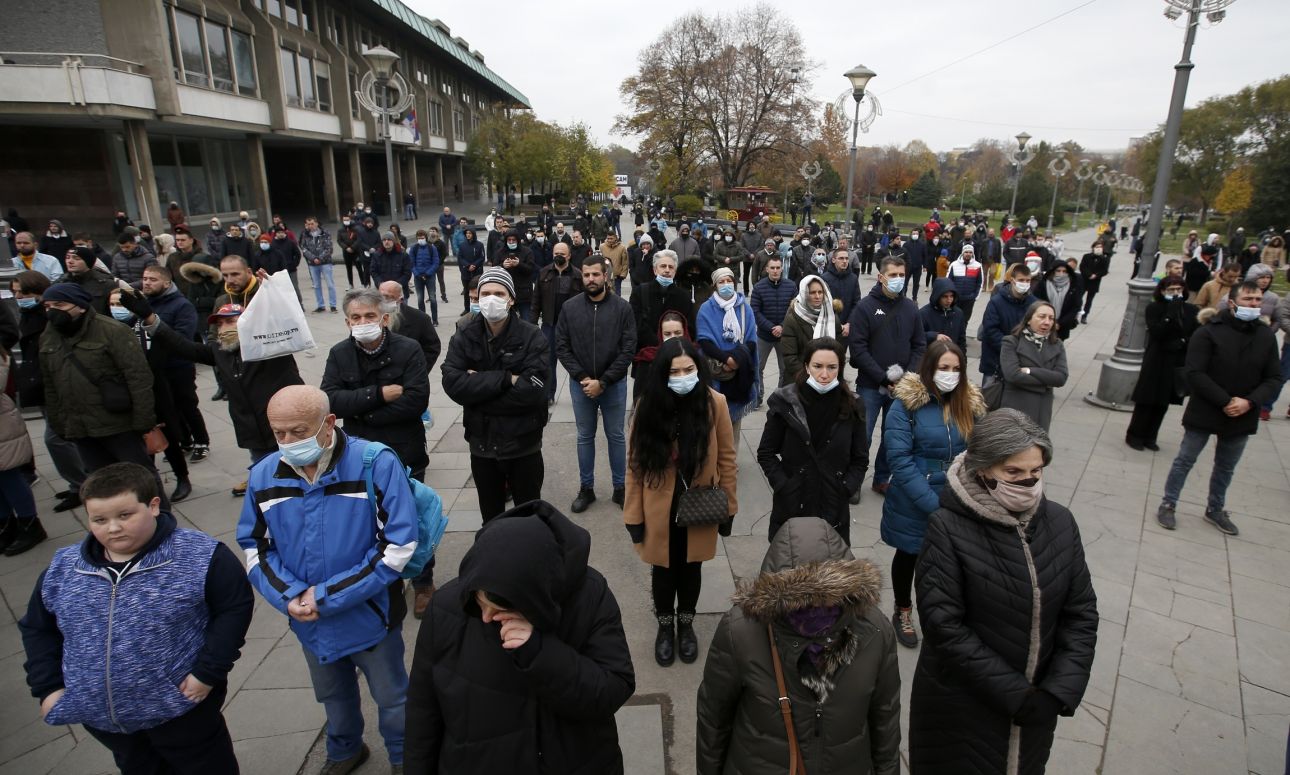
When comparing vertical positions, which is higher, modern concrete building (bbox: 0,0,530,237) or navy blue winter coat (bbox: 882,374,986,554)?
modern concrete building (bbox: 0,0,530,237)

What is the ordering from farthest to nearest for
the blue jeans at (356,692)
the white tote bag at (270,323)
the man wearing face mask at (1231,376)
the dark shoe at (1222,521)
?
the dark shoe at (1222,521) < the man wearing face mask at (1231,376) < the white tote bag at (270,323) < the blue jeans at (356,692)

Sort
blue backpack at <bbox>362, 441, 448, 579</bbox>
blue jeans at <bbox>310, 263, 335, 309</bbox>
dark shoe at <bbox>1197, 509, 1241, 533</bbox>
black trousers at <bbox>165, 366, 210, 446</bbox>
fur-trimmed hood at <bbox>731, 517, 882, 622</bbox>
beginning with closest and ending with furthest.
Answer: fur-trimmed hood at <bbox>731, 517, 882, 622</bbox>
blue backpack at <bbox>362, 441, 448, 579</bbox>
dark shoe at <bbox>1197, 509, 1241, 533</bbox>
black trousers at <bbox>165, 366, 210, 446</bbox>
blue jeans at <bbox>310, 263, 335, 309</bbox>

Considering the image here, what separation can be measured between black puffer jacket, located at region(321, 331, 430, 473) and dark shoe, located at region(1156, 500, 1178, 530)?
19.8 ft

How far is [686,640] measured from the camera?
381cm

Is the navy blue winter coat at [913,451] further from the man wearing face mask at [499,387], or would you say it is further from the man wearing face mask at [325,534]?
the man wearing face mask at [325,534]

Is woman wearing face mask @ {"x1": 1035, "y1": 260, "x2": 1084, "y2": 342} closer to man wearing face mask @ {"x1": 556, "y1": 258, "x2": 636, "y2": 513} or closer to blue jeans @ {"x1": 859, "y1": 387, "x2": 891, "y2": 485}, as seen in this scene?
blue jeans @ {"x1": 859, "y1": 387, "x2": 891, "y2": 485}

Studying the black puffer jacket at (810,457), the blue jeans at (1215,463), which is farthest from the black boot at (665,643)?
the blue jeans at (1215,463)

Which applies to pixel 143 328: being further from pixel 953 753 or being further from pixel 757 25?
pixel 757 25

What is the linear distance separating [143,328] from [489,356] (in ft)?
10.6

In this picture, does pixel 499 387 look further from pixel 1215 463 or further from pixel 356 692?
pixel 1215 463

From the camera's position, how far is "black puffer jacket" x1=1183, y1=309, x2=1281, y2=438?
16.8 feet

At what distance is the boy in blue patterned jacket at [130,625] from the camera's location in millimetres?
2363

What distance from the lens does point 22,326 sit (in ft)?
16.7


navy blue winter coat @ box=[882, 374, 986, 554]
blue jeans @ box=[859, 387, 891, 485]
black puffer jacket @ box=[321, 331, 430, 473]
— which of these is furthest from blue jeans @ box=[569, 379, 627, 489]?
navy blue winter coat @ box=[882, 374, 986, 554]
